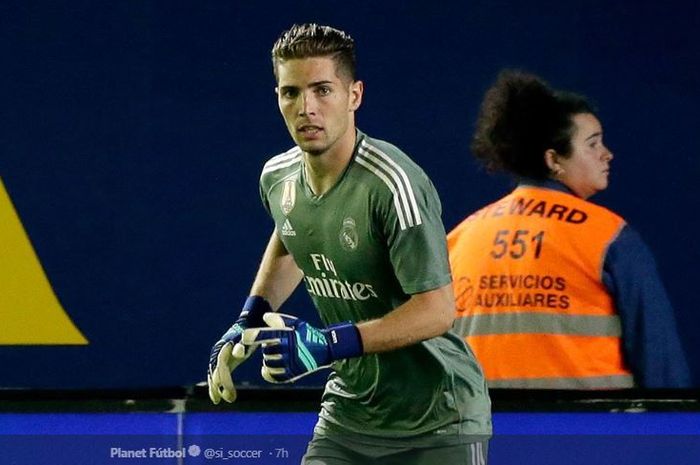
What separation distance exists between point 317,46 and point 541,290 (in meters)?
1.10

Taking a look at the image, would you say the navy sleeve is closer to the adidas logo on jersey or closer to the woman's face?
the woman's face

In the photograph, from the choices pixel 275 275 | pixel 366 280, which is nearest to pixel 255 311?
pixel 275 275

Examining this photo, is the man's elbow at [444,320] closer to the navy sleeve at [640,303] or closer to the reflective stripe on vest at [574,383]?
the navy sleeve at [640,303]

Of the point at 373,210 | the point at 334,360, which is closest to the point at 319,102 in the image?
the point at 373,210

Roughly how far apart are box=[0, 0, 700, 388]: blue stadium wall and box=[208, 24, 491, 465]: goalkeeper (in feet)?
3.52

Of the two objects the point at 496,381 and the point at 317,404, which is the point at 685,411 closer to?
the point at 496,381

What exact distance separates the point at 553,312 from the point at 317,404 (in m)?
0.63

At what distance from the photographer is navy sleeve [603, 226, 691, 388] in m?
3.73

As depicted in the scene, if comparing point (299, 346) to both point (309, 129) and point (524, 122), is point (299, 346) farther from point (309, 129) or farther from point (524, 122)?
point (524, 122)

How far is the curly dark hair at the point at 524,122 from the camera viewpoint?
3.99 metres

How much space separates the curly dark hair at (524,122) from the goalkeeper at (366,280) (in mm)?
1016

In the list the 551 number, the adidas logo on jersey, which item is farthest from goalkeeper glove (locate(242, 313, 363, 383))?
the 551 number

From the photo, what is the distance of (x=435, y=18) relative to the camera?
4109 mm

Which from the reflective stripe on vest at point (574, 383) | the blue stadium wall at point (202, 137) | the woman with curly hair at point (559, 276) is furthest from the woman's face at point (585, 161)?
the reflective stripe on vest at point (574, 383)
